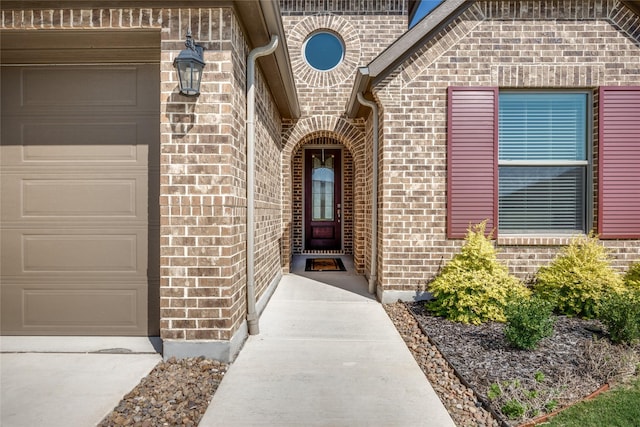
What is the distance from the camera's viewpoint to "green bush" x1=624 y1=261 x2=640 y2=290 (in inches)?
182

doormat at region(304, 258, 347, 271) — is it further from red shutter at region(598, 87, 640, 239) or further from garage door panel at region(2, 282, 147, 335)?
red shutter at region(598, 87, 640, 239)

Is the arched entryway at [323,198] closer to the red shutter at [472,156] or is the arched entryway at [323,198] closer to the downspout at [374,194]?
the downspout at [374,194]

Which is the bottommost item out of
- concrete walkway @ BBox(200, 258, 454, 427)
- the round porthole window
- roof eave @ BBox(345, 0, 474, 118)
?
concrete walkway @ BBox(200, 258, 454, 427)

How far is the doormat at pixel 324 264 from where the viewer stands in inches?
300

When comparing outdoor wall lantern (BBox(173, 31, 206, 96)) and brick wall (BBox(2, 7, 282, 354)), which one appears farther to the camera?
brick wall (BBox(2, 7, 282, 354))

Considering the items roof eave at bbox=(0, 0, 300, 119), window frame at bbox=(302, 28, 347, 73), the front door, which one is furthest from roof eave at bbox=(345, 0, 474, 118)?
the front door

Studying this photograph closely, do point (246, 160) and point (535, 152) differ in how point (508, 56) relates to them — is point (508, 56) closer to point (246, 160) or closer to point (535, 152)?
point (535, 152)

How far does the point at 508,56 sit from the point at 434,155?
1.73 m

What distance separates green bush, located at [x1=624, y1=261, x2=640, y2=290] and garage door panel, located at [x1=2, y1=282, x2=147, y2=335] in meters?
5.97

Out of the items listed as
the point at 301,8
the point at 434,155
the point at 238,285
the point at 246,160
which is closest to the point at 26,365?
the point at 238,285

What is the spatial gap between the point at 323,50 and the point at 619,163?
5.59 meters

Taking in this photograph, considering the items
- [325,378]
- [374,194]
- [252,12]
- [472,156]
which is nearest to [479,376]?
[325,378]

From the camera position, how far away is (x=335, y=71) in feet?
24.1

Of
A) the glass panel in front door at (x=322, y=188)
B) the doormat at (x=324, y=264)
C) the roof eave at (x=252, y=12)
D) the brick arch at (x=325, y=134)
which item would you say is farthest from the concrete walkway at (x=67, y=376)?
the glass panel in front door at (x=322, y=188)
